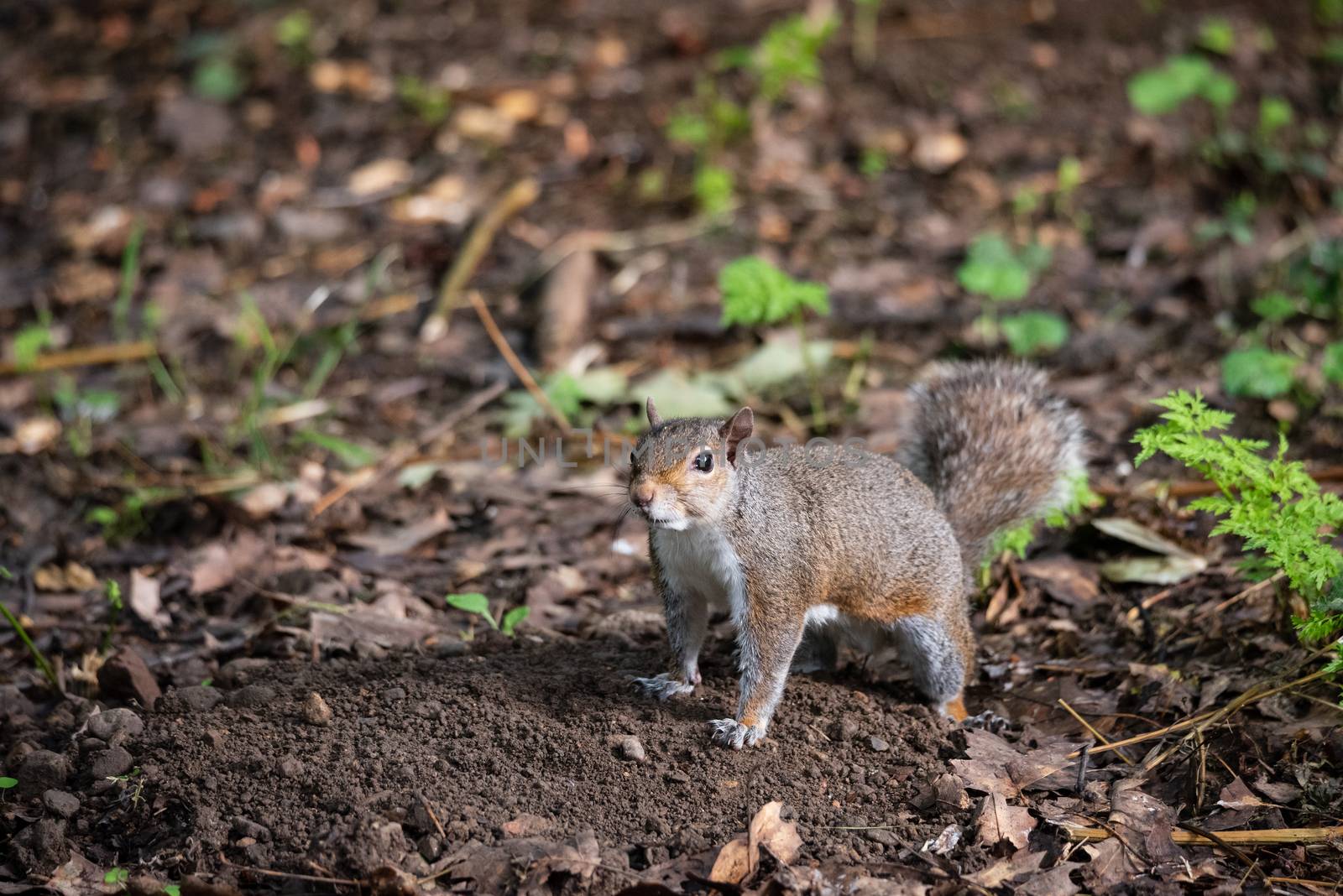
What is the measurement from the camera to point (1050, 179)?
7.64 m

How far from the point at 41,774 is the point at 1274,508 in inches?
141

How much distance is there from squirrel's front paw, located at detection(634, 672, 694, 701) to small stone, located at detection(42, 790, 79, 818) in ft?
5.24

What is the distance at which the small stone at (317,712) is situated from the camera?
3.58m

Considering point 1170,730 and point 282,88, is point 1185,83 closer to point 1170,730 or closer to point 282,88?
point 1170,730

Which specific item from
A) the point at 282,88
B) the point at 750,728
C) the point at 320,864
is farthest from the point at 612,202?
the point at 320,864

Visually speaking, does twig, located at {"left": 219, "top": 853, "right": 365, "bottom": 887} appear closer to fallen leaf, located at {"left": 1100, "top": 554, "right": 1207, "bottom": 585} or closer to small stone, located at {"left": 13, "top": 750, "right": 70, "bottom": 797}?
small stone, located at {"left": 13, "top": 750, "right": 70, "bottom": 797}

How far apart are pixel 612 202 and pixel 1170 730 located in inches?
199

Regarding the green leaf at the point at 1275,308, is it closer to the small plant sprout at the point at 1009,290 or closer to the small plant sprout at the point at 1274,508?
A: the small plant sprout at the point at 1009,290

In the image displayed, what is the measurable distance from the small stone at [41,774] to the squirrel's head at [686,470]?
5.79 feet

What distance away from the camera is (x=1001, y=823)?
3.30 meters

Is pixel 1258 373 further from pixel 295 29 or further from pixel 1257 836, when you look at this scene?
pixel 295 29

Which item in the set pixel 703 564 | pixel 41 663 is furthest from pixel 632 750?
pixel 41 663

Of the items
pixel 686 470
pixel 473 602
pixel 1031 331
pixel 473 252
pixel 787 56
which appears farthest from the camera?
pixel 787 56

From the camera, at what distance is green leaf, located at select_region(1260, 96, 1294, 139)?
24.7ft
